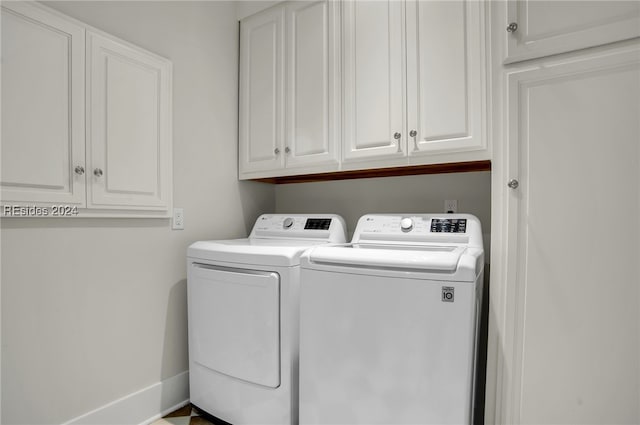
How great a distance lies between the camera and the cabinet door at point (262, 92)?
7.07 feet

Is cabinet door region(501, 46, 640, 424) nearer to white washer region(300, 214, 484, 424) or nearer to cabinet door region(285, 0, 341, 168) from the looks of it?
white washer region(300, 214, 484, 424)

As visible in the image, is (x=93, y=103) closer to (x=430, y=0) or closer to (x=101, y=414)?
(x=101, y=414)

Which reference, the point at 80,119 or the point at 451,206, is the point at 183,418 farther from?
the point at 451,206

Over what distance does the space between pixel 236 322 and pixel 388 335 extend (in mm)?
728

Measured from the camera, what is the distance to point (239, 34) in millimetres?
2346

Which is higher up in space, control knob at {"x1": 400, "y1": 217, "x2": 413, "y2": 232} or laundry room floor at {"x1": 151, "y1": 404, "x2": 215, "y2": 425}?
control knob at {"x1": 400, "y1": 217, "x2": 413, "y2": 232}

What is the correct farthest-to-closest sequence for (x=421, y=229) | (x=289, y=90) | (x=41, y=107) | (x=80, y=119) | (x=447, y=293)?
(x=289, y=90), (x=421, y=229), (x=80, y=119), (x=41, y=107), (x=447, y=293)

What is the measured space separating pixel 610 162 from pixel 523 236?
37 centimetres

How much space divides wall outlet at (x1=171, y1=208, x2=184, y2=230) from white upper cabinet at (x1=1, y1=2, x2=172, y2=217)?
80 mm

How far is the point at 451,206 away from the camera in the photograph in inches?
77.8

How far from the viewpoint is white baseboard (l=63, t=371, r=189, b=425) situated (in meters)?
1.64

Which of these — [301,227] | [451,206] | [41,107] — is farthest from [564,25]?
[41,107]

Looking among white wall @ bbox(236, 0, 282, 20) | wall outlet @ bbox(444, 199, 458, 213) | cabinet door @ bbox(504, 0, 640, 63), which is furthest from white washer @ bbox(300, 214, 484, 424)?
white wall @ bbox(236, 0, 282, 20)

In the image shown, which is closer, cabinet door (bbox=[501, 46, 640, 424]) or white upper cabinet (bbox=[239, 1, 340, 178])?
cabinet door (bbox=[501, 46, 640, 424])
